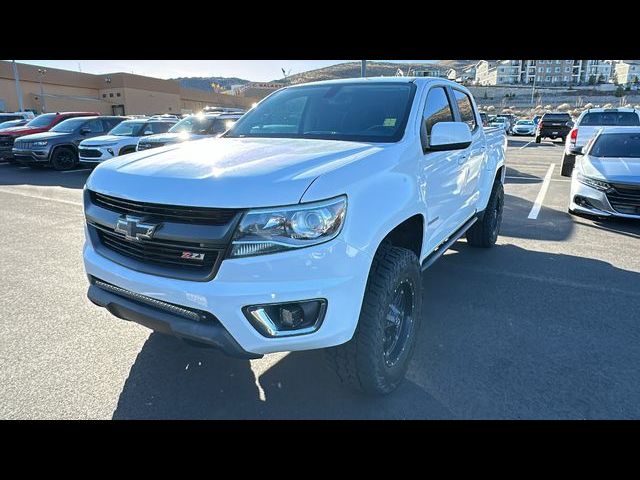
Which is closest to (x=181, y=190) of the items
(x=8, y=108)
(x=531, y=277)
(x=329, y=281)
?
(x=329, y=281)

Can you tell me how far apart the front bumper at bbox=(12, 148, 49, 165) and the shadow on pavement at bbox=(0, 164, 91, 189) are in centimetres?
36

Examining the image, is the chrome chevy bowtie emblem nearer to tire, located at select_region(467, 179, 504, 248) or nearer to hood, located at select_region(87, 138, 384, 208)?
hood, located at select_region(87, 138, 384, 208)

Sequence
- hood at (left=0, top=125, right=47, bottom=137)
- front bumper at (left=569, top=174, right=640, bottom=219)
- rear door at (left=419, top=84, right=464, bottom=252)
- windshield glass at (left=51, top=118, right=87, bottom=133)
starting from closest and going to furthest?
rear door at (left=419, top=84, right=464, bottom=252) < front bumper at (left=569, top=174, right=640, bottom=219) < windshield glass at (left=51, top=118, right=87, bottom=133) < hood at (left=0, top=125, right=47, bottom=137)

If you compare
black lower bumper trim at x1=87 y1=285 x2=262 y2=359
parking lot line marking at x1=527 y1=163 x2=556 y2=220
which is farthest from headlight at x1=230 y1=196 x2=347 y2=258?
parking lot line marking at x1=527 y1=163 x2=556 y2=220

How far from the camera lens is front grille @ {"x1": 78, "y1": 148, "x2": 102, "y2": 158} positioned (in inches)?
508

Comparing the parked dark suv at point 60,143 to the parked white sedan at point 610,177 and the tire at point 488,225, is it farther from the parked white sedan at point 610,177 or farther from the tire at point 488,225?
the parked white sedan at point 610,177

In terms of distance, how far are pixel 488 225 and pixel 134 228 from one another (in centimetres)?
453

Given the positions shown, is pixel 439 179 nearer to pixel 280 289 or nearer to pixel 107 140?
pixel 280 289

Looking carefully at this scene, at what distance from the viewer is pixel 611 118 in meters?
13.1

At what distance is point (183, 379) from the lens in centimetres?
292

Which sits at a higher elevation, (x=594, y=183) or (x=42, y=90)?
(x=42, y=90)

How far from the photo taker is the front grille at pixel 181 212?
2.10 metres

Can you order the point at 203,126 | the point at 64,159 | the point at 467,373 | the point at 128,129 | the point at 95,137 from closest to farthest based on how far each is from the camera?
1. the point at 467,373
2. the point at 203,126
3. the point at 128,129
4. the point at 95,137
5. the point at 64,159

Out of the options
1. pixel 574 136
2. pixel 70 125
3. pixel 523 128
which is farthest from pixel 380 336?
pixel 523 128
